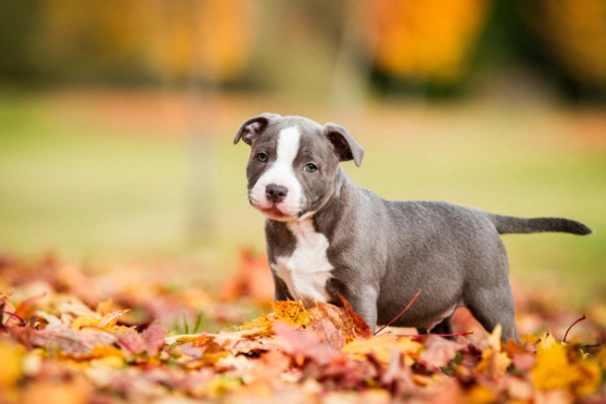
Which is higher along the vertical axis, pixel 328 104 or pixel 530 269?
pixel 328 104

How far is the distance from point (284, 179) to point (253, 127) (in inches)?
22.1

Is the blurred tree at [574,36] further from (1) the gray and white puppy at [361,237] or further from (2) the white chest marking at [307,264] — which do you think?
(2) the white chest marking at [307,264]

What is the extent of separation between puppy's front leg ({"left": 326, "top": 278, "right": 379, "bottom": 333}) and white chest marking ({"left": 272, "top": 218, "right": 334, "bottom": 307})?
0.05m

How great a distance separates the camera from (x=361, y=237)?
143 inches

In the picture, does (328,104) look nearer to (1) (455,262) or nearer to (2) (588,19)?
(2) (588,19)

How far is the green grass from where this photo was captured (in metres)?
11.7

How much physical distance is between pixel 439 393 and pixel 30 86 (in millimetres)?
25075

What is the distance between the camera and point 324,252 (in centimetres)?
359

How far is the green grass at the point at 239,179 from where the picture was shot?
38.2 ft

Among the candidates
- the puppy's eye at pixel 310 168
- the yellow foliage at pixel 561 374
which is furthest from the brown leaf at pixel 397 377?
the puppy's eye at pixel 310 168

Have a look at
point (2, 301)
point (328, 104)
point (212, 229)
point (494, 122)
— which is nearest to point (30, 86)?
point (328, 104)

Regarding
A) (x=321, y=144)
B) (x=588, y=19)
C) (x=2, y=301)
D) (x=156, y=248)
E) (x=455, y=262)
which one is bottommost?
(x=156, y=248)

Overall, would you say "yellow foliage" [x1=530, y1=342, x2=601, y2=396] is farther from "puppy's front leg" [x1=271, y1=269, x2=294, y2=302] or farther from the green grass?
the green grass

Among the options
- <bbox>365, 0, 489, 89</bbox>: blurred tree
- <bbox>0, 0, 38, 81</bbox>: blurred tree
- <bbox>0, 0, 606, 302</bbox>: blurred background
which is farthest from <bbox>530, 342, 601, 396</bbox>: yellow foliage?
<bbox>0, 0, 38, 81</bbox>: blurred tree
